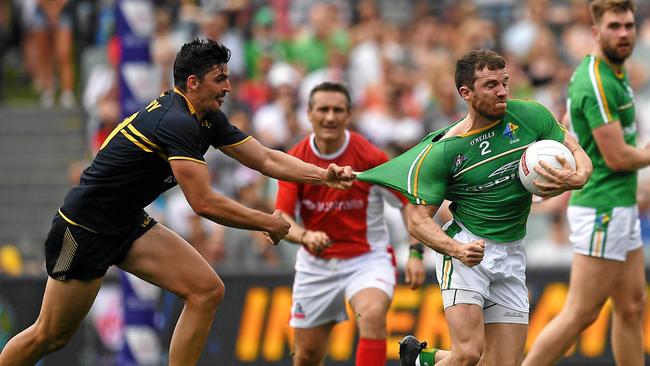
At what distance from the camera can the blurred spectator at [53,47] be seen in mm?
19672

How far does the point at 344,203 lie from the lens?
33.4 ft

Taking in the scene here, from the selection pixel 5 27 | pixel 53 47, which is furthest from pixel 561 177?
pixel 5 27

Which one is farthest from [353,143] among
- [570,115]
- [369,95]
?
[369,95]

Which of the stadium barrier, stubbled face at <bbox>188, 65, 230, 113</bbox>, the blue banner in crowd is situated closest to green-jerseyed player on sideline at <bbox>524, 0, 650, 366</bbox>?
stubbled face at <bbox>188, 65, 230, 113</bbox>

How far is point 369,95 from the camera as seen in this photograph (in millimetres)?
17203

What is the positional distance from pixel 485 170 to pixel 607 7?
2.26m

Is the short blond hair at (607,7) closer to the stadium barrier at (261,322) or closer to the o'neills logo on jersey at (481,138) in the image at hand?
the o'neills logo on jersey at (481,138)

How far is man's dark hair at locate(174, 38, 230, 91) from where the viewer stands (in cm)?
858

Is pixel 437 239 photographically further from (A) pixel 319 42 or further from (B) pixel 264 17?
(B) pixel 264 17

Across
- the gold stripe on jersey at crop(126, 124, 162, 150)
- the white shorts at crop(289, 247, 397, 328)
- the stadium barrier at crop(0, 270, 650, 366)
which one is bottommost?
the stadium barrier at crop(0, 270, 650, 366)

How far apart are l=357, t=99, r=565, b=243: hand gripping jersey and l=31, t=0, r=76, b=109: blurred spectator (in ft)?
39.9

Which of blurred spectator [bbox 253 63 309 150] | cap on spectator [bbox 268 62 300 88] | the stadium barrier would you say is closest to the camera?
the stadium barrier

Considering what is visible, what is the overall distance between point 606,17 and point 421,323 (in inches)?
198

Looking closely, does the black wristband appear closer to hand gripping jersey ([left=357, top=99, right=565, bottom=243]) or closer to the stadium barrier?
hand gripping jersey ([left=357, top=99, right=565, bottom=243])
